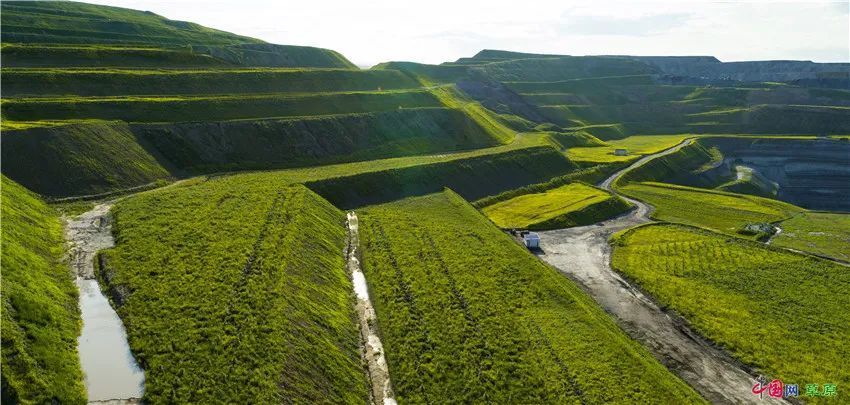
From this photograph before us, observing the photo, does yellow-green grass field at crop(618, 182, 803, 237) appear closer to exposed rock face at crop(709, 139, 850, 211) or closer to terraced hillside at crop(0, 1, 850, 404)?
terraced hillside at crop(0, 1, 850, 404)

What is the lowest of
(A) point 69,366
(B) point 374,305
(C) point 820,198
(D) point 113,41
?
(C) point 820,198

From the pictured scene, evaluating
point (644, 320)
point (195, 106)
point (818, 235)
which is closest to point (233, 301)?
point (644, 320)

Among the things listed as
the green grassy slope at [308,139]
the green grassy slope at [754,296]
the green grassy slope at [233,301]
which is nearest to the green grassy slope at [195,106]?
the green grassy slope at [308,139]

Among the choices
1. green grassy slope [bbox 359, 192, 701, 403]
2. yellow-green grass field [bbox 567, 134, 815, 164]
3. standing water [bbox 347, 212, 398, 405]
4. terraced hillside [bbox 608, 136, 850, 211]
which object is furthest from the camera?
yellow-green grass field [bbox 567, 134, 815, 164]

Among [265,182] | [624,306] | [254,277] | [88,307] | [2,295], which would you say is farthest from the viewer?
[265,182]

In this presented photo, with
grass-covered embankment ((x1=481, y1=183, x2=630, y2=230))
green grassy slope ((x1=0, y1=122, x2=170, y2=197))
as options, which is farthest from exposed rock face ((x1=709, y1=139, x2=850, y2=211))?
green grassy slope ((x1=0, y1=122, x2=170, y2=197))

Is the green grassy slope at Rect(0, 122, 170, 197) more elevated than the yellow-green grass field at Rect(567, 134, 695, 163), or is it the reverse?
the green grassy slope at Rect(0, 122, 170, 197)

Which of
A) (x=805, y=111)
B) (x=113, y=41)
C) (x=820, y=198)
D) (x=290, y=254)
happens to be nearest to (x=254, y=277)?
(x=290, y=254)

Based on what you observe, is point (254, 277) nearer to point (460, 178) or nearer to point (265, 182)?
point (265, 182)
